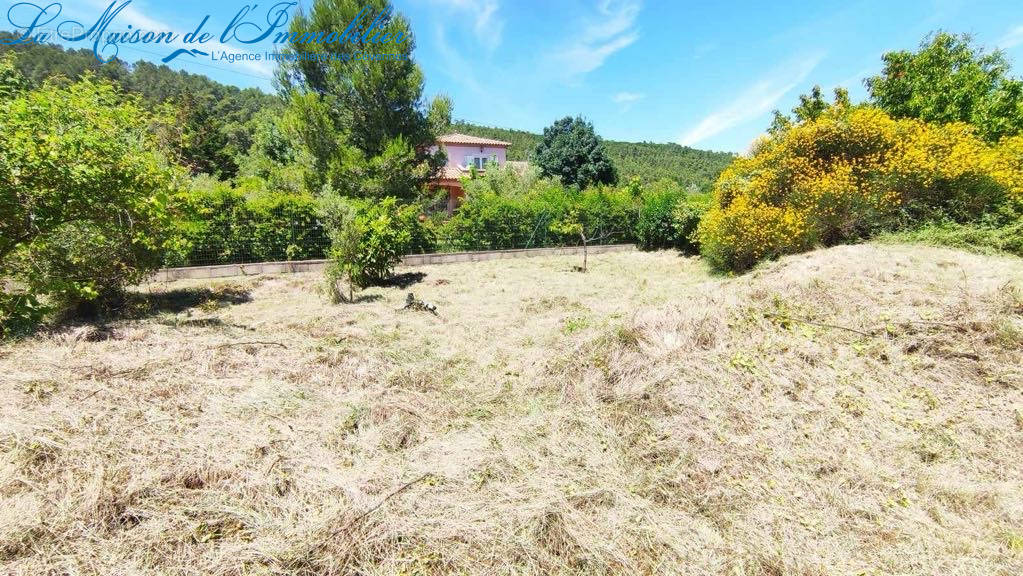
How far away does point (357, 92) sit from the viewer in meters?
14.3

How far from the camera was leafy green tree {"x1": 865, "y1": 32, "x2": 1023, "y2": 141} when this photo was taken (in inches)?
420

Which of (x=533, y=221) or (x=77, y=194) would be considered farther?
(x=533, y=221)

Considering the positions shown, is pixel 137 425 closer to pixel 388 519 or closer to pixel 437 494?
pixel 388 519

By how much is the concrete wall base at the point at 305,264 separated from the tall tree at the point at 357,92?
4381mm

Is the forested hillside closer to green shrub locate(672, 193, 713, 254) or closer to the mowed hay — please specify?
green shrub locate(672, 193, 713, 254)

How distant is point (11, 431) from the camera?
7.23ft

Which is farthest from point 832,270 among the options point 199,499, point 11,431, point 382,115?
point 382,115

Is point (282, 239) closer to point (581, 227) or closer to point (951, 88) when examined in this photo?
point (581, 227)

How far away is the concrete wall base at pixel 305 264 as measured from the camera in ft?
29.1

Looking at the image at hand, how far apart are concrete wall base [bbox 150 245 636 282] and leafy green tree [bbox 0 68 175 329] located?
63.9 inches

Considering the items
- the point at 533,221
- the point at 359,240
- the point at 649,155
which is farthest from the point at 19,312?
the point at 649,155

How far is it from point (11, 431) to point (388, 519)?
87.0 inches

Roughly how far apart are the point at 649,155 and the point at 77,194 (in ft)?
202

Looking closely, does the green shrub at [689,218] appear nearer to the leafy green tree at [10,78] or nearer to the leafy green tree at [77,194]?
Result: the leafy green tree at [77,194]
